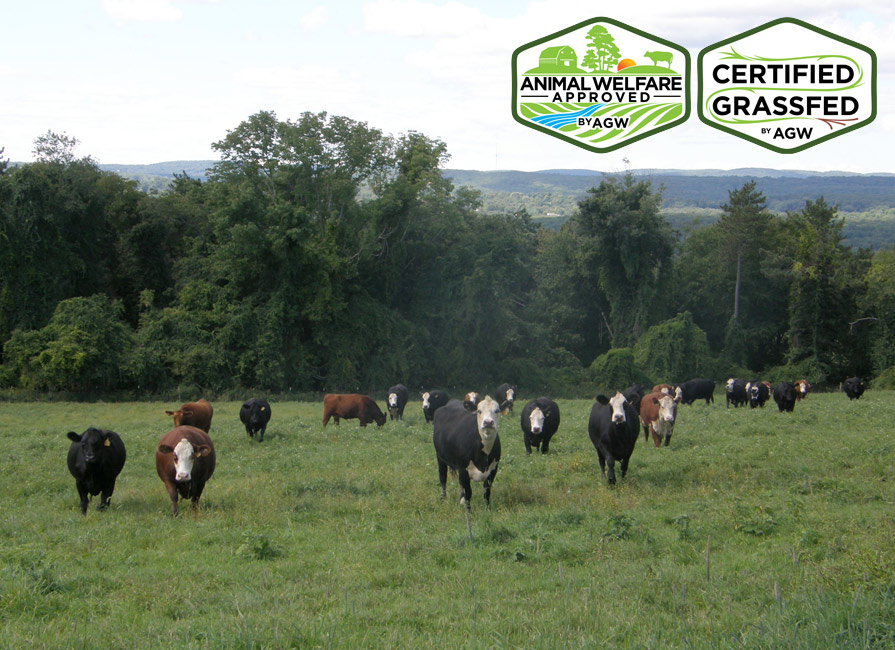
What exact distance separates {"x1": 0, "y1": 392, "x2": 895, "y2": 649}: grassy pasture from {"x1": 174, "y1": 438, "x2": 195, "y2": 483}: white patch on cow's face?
1.72ft

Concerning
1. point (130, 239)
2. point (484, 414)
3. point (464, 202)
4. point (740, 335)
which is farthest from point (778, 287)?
point (484, 414)

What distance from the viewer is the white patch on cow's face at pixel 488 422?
11391 millimetres

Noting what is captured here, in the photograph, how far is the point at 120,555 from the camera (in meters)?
8.92

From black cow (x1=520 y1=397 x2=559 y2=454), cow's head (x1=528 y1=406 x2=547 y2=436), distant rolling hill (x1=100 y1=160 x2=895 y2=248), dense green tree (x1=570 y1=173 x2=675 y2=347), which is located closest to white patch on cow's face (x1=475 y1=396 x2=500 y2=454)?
cow's head (x1=528 y1=406 x2=547 y2=436)

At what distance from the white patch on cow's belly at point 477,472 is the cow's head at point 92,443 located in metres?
5.61

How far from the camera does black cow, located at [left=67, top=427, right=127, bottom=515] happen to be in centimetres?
1216

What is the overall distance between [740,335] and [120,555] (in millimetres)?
56917

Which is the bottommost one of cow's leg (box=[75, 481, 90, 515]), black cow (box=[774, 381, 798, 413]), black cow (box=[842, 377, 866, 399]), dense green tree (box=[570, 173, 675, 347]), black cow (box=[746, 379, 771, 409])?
black cow (box=[842, 377, 866, 399])

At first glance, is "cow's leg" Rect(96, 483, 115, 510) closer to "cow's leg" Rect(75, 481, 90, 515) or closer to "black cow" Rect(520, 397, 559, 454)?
"cow's leg" Rect(75, 481, 90, 515)

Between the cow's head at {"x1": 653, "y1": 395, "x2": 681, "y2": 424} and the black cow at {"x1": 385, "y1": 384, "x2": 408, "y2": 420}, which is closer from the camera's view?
the cow's head at {"x1": 653, "y1": 395, "x2": 681, "y2": 424}

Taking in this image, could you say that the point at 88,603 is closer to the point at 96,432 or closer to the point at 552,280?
the point at 96,432

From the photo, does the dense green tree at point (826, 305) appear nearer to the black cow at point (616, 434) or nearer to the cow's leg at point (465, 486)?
the black cow at point (616, 434)

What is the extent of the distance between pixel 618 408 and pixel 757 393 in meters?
17.8

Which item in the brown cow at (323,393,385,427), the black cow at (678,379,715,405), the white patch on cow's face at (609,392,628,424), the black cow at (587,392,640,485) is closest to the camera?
the white patch on cow's face at (609,392,628,424)
